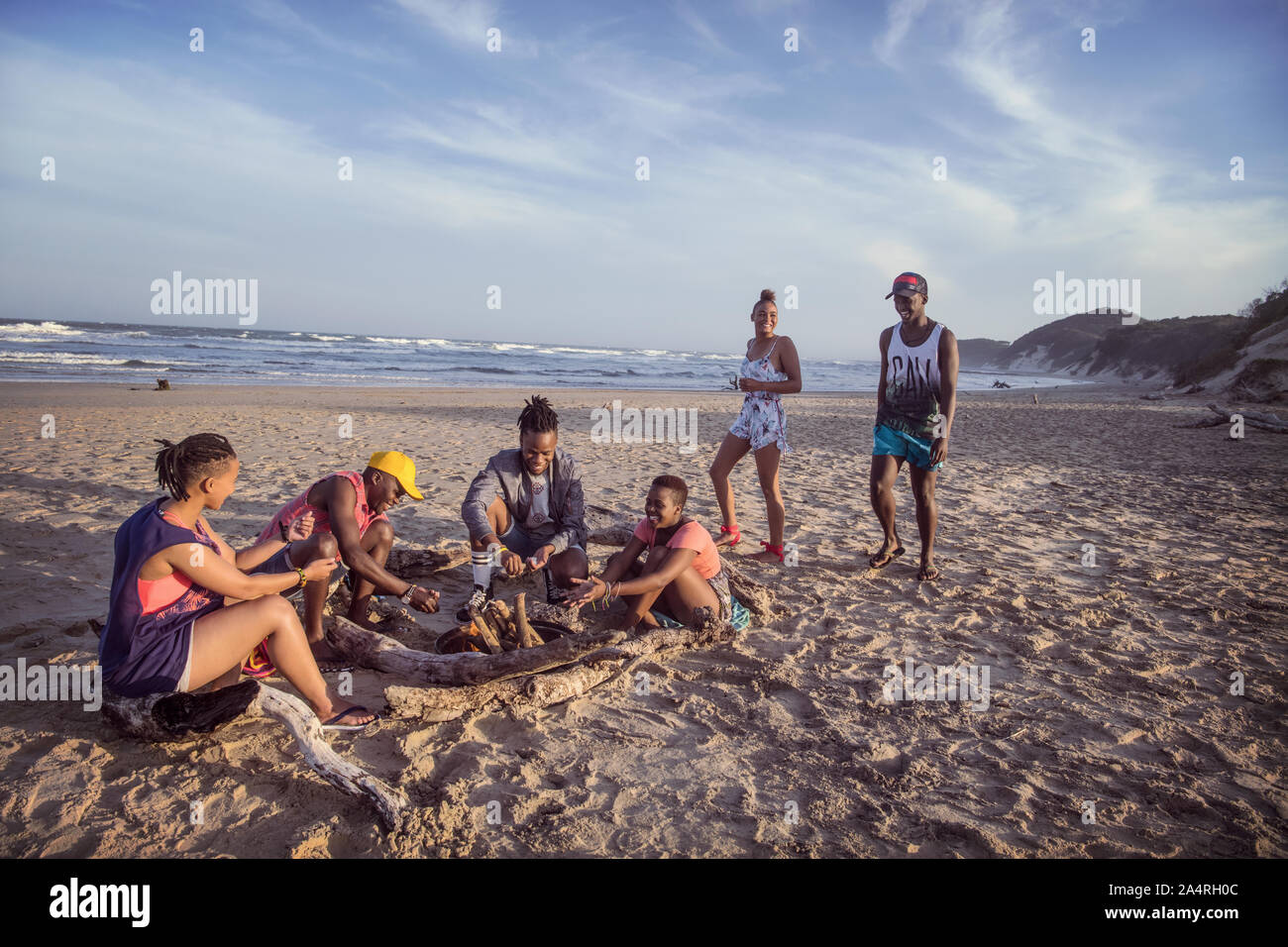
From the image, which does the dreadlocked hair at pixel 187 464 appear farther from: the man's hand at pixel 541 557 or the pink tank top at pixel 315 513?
the man's hand at pixel 541 557

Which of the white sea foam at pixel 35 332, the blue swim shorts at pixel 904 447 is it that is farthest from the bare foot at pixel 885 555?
the white sea foam at pixel 35 332

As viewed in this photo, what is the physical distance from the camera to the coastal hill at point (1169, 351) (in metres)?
18.3

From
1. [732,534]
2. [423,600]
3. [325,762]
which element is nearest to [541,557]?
[423,600]

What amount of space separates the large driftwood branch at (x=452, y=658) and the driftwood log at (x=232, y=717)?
688 mm

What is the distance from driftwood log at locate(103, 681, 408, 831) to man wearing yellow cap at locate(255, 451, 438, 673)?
0.85 m

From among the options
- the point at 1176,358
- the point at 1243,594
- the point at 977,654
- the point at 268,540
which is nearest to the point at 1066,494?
the point at 1243,594

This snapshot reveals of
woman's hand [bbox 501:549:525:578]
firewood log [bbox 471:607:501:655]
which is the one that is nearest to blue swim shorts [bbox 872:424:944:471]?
woman's hand [bbox 501:549:525:578]

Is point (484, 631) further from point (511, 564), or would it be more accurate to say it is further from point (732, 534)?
point (732, 534)

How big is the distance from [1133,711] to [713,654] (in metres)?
1.99

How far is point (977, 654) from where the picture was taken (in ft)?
12.4

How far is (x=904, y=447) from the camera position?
512cm

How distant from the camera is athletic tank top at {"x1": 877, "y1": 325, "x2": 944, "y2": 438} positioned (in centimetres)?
493

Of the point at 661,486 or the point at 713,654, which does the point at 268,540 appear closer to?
the point at 661,486
